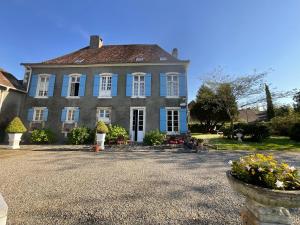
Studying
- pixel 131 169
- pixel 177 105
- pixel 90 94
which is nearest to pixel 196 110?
pixel 177 105

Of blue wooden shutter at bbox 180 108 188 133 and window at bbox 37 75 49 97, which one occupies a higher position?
window at bbox 37 75 49 97

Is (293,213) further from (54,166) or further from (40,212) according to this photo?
(54,166)

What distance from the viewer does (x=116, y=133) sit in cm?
1235

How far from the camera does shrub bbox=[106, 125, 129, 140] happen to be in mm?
12195

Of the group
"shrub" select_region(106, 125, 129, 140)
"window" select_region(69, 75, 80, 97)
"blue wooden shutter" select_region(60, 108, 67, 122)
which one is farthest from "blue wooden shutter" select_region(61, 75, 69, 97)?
"shrub" select_region(106, 125, 129, 140)

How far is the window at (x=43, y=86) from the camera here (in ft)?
Answer: 47.8

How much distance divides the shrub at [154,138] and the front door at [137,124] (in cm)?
124

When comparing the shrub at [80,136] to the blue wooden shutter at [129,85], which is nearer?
the shrub at [80,136]

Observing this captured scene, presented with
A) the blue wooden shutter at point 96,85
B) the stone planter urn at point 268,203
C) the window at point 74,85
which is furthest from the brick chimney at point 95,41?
the stone planter urn at point 268,203

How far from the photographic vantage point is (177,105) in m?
13.4

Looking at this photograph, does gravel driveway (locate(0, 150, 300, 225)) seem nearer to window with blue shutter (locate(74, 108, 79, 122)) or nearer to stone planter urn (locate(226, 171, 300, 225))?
stone planter urn (locate(226, 171, 300, 225))

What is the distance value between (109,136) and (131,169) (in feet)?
21.3

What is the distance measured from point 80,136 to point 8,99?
5.99 meters

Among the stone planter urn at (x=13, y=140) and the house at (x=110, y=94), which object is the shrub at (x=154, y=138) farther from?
the stone planter urn at (x=13, y=140)
